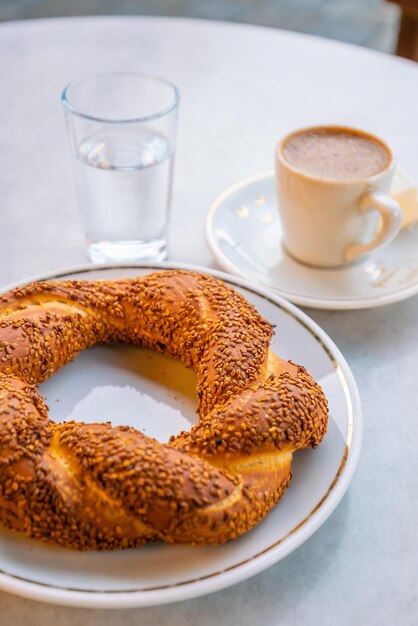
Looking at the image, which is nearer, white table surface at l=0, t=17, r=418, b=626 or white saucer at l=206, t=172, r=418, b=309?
white table surface at l=0, t=17, r=418, b=626

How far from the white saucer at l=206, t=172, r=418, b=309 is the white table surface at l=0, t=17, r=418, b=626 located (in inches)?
1.6

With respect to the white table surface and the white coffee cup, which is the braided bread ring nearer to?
the white table surface

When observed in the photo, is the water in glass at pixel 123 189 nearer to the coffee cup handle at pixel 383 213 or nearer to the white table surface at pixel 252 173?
the white table surface at pixel 252 173

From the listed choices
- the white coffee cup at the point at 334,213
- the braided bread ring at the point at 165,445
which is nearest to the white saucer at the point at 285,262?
the white coffee cup at the point at 334,213

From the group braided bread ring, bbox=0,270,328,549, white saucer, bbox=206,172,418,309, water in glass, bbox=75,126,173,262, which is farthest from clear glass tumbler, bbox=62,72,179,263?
braided bread ring, bbox=0,270,328,549

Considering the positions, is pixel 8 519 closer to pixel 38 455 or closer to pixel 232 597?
pixel 38 455

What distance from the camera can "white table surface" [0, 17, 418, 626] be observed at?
0.84 m

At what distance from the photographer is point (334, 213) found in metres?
1.28

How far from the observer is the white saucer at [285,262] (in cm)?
125

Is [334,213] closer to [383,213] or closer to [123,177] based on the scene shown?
[383,213]

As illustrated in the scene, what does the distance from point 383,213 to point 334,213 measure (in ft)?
0.27

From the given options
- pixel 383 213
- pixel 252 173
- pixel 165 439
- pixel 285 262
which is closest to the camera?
pixel 165 439

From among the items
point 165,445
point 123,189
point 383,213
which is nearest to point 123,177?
point 123,189

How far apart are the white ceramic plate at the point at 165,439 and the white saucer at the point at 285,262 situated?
0.38 ft
